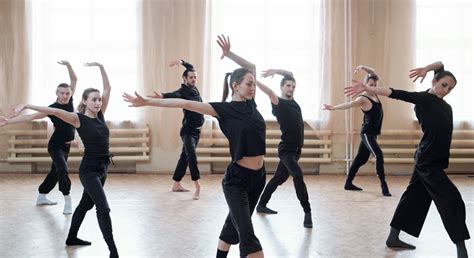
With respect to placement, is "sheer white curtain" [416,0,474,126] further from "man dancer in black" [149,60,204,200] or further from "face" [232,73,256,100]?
"face" [232,73,256,100]

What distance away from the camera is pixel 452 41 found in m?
8.77

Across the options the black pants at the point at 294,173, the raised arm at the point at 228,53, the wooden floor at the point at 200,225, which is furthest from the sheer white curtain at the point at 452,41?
the raised arm at the point at 228,53

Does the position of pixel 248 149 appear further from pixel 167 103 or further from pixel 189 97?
pixel 189 97

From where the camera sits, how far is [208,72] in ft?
28.3

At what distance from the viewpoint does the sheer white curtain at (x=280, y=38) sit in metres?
8.75

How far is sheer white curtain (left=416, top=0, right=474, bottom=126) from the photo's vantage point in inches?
342

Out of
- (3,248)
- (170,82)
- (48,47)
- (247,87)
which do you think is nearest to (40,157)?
(48,47)

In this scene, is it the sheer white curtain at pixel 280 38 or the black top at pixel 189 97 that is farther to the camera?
the sheer white curtain at pixel 280 38

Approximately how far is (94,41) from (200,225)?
451cm

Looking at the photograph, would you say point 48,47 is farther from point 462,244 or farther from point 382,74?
point 462,244

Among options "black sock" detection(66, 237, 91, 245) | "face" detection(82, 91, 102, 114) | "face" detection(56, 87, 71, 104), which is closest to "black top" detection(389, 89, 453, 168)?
"face" detection(82, 91, 102, 114)

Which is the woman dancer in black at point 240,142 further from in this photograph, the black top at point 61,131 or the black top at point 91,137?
the black top at point 61,131

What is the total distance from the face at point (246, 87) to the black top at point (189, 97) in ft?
9.68

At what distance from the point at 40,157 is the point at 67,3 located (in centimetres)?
240
